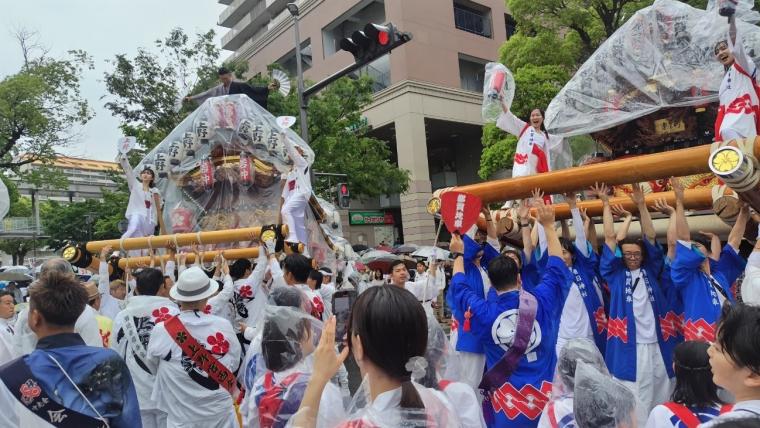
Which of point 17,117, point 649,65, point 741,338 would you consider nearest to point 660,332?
point 741,338

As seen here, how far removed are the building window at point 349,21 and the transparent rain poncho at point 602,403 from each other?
22.6 meters

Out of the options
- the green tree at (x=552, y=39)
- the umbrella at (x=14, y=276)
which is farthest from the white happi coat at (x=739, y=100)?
the umbrella at (x=14, y=276)

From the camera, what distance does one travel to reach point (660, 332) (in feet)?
12.7

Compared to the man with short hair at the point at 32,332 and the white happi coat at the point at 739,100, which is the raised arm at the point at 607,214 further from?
the man with short hair at the point at 32,332

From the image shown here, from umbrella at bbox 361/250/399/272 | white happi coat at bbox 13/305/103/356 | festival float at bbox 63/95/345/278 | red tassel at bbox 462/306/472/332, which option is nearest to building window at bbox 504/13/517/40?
umbrella at bbox 361/250/399/272

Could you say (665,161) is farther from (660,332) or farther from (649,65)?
(649,65)

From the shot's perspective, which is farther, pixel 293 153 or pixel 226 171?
pixel 226 171

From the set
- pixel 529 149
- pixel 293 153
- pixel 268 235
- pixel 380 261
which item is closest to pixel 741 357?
pixel 268 235

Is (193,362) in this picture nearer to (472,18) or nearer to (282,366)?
(282,366)

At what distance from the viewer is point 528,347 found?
294cm

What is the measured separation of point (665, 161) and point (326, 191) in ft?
45.3

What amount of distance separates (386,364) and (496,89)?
4.80 m

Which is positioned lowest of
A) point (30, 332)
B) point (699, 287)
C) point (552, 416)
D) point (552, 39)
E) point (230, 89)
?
point (552, 416)

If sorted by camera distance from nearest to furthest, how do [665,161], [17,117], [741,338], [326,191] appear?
[741,338]
[665,161]
[326,191]
[17,117]
